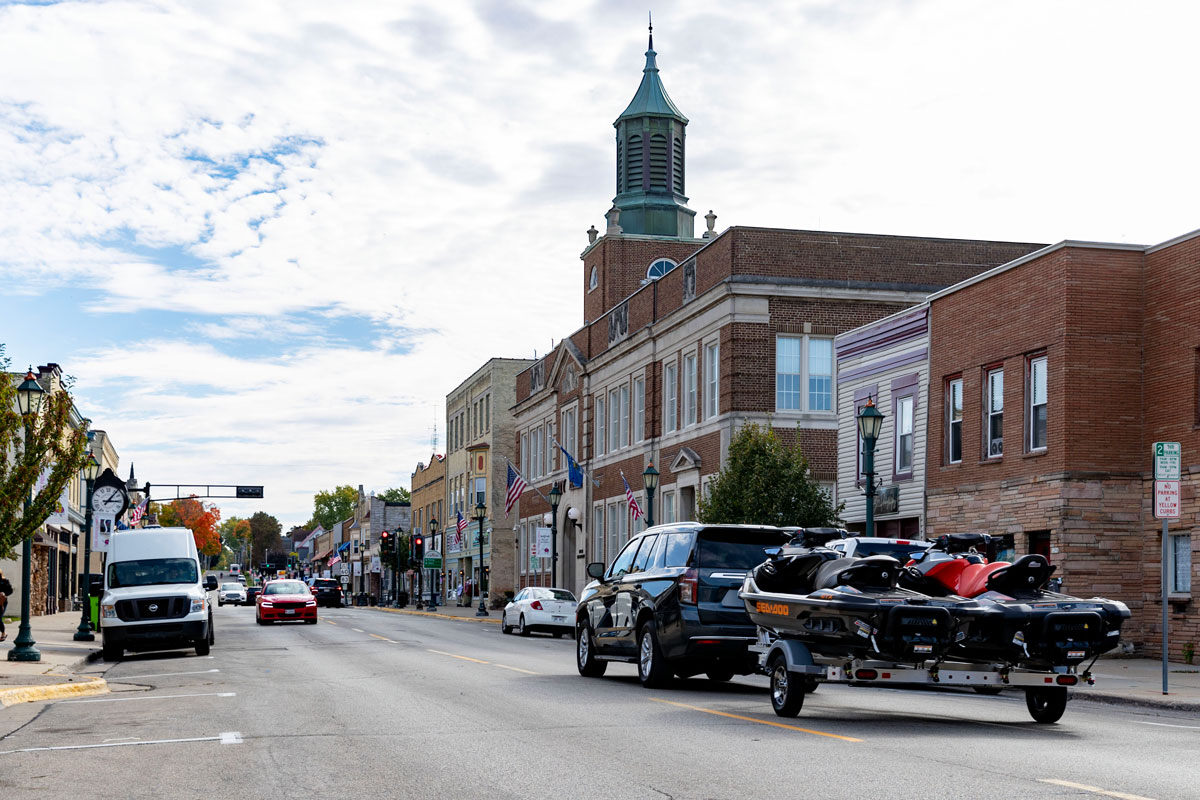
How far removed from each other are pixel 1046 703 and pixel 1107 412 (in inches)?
520

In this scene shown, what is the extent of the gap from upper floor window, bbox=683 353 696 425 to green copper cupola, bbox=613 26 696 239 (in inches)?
607

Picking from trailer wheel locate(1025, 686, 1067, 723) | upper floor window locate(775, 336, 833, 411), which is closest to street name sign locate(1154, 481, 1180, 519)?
trailer wheel locate(1025, 686, 1067, 723)

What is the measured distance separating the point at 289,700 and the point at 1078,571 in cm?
1492

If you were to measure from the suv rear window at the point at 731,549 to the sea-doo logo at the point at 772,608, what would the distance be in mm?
2691

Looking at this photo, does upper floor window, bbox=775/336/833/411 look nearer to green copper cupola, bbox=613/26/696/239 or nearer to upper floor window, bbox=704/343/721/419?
upper floor window, bbox=704/343/721/419

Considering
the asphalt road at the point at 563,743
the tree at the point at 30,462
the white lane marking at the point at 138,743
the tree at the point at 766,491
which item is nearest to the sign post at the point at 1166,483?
the asphalt road at the point at 563,743

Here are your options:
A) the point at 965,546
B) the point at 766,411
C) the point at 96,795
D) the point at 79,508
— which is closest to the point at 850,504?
the point at 766,411

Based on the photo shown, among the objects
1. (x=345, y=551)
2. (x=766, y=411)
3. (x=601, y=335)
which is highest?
(x=601, y=335)

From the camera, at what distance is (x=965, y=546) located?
571 inches

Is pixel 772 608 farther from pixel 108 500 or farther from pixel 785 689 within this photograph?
pixel 108 500

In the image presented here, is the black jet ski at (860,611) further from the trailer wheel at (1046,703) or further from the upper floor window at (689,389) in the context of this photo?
the upper floor window at (689,389)

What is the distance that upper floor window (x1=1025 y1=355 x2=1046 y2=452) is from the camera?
2689 cm

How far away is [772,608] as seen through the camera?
14.3m

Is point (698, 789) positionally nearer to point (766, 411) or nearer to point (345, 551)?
point (766, 411)
